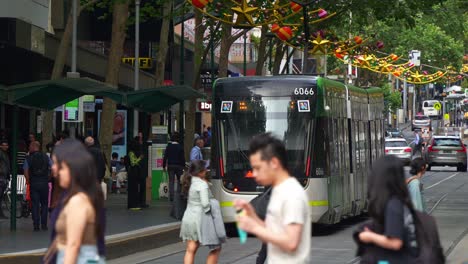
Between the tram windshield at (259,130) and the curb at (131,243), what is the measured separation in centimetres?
149

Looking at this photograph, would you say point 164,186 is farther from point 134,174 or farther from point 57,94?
point 57,94

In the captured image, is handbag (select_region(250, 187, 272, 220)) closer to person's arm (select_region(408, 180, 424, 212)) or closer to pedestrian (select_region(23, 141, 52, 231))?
person's arm (select_region(408, 180, 424, 212))

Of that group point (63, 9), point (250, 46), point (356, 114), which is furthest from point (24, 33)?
point (250, 46)

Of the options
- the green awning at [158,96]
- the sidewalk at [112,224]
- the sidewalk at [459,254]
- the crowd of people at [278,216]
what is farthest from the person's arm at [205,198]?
the green awning at [158,96]

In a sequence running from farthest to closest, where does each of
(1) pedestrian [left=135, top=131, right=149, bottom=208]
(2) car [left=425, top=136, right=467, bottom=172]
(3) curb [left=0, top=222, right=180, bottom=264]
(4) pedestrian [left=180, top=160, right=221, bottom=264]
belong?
1. (2) car [left=425, top=136, right=467, bottom=172]
2. (1) pedestrian [left=135, top=131, right=149, bottom=208]
3. (3) curb [left=0, top=222, right=180, bottom=264]
4. (4) pedestrian [left=180, top=160, right=221, bottom=264]

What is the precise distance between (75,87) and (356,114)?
8.13 m

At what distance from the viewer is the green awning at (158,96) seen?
85.8 feet

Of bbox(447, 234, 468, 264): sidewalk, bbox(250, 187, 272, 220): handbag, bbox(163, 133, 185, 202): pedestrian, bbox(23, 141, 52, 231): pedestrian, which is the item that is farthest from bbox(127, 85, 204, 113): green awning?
bbox(250, 187, 272, 220): handbag

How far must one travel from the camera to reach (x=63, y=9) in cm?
4241

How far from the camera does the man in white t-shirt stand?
7668 millimetres

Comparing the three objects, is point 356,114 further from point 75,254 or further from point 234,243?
point 75,254

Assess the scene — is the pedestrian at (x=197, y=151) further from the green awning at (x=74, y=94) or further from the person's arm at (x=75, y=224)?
the person's arm at (x=75, y=224)

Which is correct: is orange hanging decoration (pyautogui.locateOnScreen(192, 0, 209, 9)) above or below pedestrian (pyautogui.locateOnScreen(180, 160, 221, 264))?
above

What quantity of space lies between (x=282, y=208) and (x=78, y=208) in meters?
1.28
